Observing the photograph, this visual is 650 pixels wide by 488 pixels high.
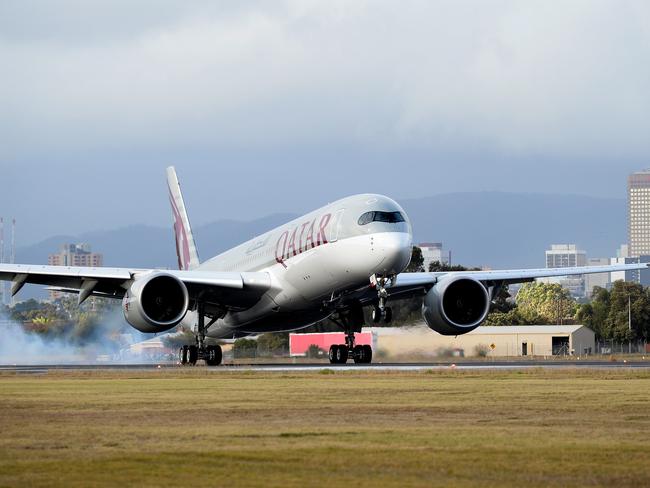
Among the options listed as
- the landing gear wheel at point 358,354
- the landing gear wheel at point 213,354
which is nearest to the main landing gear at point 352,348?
the landing gear wheel at point 358,354

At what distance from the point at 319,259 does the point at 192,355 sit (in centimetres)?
873

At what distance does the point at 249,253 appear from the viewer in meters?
58.3

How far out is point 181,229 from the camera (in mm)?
72750

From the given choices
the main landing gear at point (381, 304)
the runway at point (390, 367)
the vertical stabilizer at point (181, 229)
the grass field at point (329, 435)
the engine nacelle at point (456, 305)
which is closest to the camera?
the grass field at point (329, 435)

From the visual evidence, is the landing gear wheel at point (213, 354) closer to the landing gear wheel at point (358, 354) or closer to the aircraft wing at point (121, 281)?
the aircraft wing at point (121, 281)

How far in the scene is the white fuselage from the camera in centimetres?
4822

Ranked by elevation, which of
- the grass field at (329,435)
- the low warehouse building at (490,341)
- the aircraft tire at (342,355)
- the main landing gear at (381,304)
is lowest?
the grass field at (329,435)

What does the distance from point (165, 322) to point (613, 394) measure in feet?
83.4

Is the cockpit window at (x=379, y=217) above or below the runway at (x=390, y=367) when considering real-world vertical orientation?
above

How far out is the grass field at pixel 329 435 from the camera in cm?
1481

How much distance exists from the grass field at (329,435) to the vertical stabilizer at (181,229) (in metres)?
→ 38.6

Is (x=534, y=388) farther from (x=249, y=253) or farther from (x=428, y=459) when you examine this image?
(x=249, y=253)

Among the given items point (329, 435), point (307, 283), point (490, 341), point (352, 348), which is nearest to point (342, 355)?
point (352, 348)

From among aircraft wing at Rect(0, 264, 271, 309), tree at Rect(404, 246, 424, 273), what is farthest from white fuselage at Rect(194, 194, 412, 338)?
tree at Rect(404, 246, 424, 273)
